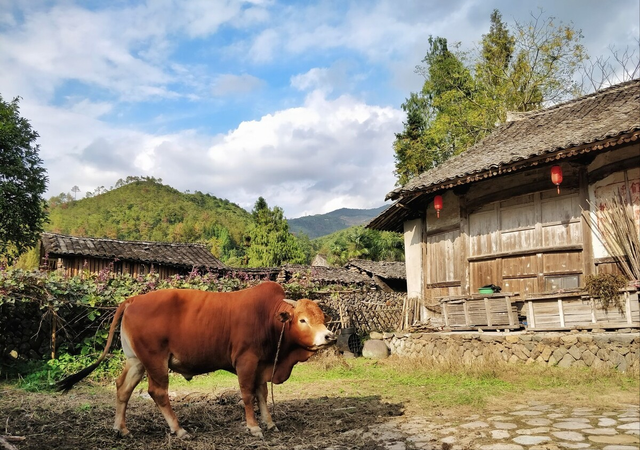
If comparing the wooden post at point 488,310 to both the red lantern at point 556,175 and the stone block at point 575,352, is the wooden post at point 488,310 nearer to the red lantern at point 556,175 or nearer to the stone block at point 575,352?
the stone block at point 575,352

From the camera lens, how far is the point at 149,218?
2233 inches

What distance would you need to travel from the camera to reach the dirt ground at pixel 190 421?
17.0 feet

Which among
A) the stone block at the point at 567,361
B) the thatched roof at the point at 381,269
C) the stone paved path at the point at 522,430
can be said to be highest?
the thatched roof at the point at 381,269

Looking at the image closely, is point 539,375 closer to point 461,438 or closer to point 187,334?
point 461,438

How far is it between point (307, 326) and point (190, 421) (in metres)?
2.04

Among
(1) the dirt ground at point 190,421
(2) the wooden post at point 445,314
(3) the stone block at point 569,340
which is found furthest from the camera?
(2) the wooden post at point 445,314

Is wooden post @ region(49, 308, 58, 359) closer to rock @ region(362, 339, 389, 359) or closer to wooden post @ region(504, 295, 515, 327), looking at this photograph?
rock @ region(362, 339, 389, 359)

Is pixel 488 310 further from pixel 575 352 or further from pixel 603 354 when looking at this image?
pixel 603 354

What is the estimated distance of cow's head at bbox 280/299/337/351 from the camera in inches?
223

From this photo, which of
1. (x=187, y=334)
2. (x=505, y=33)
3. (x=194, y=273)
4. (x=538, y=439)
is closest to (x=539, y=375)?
(x=538, y=439)

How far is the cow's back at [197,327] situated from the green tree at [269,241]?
116 feet

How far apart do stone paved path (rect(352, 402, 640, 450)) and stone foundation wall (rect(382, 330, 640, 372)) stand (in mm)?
2326

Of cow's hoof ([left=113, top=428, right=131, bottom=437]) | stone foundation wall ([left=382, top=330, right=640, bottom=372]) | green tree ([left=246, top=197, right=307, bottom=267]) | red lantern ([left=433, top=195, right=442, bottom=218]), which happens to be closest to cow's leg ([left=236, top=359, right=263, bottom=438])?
cow's hoof ([left=113, top=428, right=131, bottom=437])

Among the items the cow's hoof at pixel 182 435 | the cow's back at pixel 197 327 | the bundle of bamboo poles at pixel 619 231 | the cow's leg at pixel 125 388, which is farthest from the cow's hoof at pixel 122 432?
the bundle of bamboo poles at pixel 619 231
